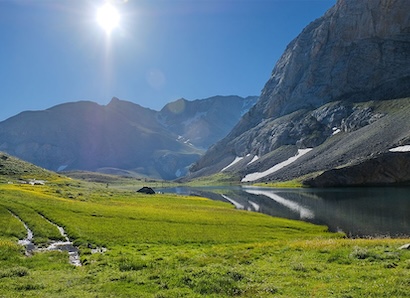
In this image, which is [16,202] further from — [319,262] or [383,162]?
→ [383,162]

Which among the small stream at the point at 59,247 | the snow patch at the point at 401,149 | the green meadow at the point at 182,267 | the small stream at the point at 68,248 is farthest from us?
the snow patch at the point at 401,149

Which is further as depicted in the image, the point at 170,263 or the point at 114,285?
the point at 170,263

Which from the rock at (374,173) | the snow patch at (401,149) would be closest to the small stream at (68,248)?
the rock at (374,173)

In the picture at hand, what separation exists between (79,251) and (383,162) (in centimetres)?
17180

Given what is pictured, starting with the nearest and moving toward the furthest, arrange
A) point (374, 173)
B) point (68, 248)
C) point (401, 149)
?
point (68, 248), point (401, 149), point (374, 173)

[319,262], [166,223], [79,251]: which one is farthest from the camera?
[166,223]

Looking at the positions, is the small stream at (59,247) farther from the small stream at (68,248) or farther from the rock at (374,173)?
the rock at (374,173)

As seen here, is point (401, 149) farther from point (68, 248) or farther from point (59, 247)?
point (59, 247)

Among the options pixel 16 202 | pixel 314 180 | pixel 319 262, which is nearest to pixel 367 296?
pixel 319 262

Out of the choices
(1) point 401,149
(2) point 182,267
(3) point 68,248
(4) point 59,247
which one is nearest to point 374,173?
(1) point 401,149

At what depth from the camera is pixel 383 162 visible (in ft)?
544

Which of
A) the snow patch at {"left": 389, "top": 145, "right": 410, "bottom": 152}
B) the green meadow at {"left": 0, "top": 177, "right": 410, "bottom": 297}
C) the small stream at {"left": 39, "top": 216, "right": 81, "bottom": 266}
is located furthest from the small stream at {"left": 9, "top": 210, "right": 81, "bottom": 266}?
the snow patch at {"left": 389, "top": 145, "right": 410, "bottom": 152}

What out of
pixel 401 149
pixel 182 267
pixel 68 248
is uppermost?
pixel 401 149

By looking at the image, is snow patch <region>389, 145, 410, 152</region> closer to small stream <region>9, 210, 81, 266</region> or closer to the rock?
the rock
